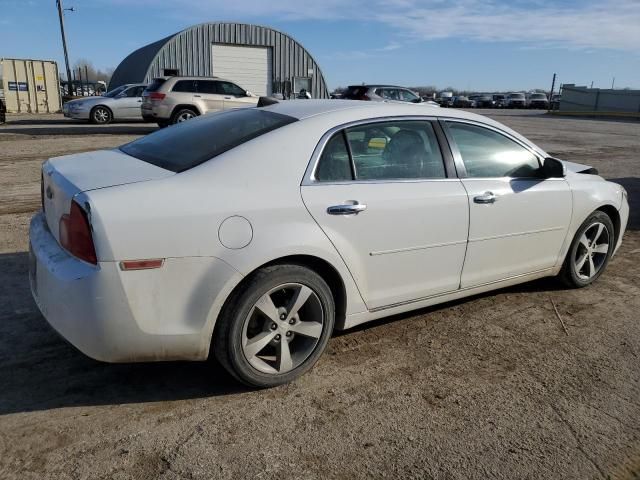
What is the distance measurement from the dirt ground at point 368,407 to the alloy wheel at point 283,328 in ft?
0.58

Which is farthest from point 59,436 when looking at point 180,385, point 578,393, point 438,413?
point 578,393

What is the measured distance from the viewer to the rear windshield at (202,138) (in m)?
3.09

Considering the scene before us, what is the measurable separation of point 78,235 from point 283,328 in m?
1.14

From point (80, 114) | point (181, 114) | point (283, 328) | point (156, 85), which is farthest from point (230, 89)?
point (283, 328)

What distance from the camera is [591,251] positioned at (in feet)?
15.4

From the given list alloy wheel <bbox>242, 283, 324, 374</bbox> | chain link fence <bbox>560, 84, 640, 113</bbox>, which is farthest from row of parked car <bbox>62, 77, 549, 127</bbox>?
chain link fence <bbox>560, 84, 640, 113</bbox>

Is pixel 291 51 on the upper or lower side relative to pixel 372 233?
upper

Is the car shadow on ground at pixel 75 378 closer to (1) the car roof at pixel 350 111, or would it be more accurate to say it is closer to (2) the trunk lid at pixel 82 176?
(2) the trunk lid at pixel 82 176

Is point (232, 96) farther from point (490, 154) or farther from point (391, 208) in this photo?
point (391, 208)

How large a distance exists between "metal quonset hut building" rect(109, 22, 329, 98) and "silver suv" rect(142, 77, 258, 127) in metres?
13.9

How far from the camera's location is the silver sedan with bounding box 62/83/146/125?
20547mm

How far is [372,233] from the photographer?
10.6 ft

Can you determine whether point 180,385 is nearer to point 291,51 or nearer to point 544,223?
point 544,223

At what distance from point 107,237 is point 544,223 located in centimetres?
309
